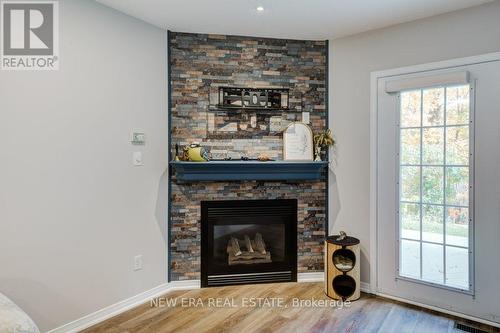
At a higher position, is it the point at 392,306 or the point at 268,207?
the point at 268,207

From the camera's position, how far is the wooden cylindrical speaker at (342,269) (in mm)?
2795

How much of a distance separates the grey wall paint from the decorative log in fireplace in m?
0.75

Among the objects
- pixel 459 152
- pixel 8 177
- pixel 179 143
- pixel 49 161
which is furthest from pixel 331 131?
pixel 8 177

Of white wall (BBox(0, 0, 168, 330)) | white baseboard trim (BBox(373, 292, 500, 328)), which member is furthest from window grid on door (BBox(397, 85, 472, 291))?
white wall (BBox(0, 0, 168, 330))

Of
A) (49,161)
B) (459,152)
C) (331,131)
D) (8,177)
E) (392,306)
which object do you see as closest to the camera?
(8,177)

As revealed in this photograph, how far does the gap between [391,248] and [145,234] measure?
7.31ft

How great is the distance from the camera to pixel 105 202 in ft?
8.14

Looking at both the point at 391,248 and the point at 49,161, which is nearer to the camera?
the point at 49,161

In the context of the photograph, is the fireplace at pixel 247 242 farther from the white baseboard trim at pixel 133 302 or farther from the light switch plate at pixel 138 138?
the light switch plate at pixel 138 138

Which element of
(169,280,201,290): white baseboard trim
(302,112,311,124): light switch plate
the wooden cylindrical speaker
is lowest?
(169,280,201,290): white baseboard trim

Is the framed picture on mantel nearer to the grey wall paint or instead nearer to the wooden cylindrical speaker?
the grey wall paint

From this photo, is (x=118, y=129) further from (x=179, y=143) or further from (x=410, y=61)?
(x=410, y=61)

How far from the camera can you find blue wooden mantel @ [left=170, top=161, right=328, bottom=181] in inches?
111

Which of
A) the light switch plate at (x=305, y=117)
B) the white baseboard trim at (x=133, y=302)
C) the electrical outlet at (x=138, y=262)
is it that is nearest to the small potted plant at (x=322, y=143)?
the light switch plate at (x=305, y=117)
